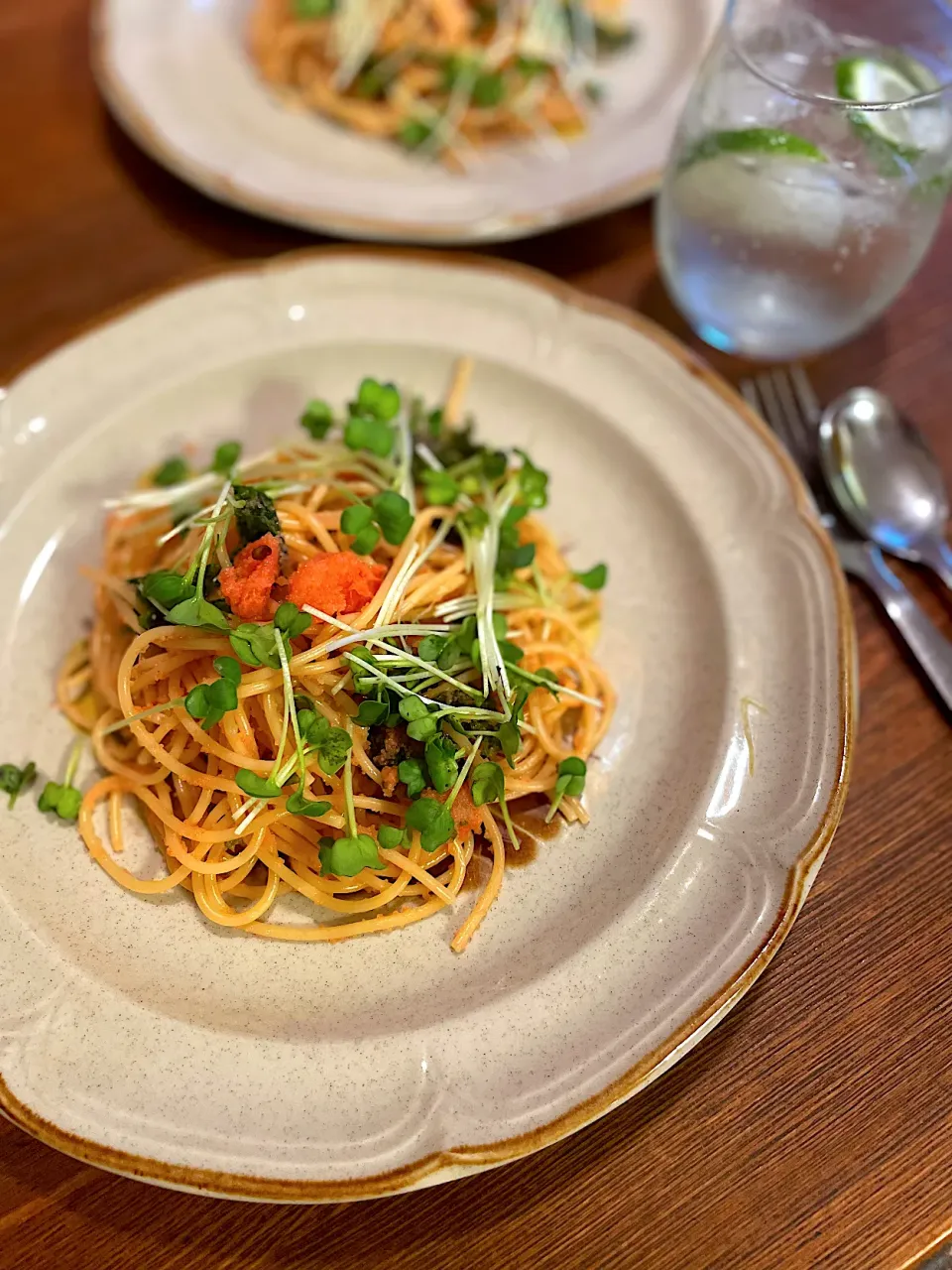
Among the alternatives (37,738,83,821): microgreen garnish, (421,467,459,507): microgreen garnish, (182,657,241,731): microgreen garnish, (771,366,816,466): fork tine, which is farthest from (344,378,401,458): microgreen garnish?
(771,366,816,466): fork tine

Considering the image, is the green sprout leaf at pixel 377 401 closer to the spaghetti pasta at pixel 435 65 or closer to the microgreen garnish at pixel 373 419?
the microgreen garnish at pixel 373 419

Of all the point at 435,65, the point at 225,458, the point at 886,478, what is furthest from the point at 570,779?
the point at 435,65

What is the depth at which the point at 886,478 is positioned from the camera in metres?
2.44

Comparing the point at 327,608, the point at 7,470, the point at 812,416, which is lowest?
the point at 7,470

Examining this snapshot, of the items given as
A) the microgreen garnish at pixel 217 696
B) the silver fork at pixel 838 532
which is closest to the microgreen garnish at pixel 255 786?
the microgreen garnish at pixel 217 696

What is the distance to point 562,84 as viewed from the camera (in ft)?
10.6

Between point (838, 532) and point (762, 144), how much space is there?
900 millimetres

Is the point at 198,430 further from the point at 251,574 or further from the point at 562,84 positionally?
the point at 562,84

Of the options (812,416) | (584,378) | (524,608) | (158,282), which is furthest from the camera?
(158,282)

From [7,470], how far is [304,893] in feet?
3.96

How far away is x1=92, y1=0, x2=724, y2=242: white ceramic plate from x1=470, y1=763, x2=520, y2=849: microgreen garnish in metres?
1.62

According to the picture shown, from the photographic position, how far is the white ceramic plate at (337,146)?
2.76 meters

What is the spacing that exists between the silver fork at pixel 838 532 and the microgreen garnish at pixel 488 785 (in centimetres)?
101

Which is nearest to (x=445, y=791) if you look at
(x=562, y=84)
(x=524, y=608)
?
(x=524, y=608)
